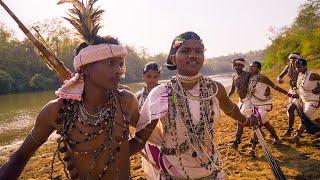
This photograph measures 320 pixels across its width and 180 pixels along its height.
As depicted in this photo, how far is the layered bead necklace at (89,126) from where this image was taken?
277 centimetres

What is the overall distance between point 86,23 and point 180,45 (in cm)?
80

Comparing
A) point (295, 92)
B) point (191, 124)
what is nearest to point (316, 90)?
point (295, 92)

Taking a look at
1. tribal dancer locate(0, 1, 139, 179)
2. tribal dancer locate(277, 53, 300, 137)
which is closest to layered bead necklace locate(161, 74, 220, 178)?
tribal dancer locate(0, 1, 139, 179)

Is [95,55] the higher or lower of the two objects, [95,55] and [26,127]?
the higher

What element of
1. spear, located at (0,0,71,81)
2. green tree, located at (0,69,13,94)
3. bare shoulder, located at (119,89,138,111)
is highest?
spear, located at (0,0,71,81)

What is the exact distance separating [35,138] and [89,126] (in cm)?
39

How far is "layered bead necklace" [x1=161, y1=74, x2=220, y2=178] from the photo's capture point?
313cm

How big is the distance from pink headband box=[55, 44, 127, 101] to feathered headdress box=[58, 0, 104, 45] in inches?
5.0

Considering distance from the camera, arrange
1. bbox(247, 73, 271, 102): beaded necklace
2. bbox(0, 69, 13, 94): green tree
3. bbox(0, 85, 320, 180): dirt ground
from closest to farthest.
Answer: bbox(0, 85, 320, 180): dirt ground < bbox(247, 73, 271, 102): beaded necklace < bbox(0, 69, 13, 94): green tree

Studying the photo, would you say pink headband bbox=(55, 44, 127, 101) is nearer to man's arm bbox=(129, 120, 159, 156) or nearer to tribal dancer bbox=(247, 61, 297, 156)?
man's arm bbox=(129, 120, 159, 156)

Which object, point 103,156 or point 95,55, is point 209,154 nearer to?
point 103,156

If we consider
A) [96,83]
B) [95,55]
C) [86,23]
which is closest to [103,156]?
[96,83]

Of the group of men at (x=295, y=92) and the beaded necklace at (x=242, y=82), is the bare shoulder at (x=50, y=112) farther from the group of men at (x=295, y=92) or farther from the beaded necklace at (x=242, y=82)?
the beaded necklace at (x=242, y=82)

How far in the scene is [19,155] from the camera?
266cm
